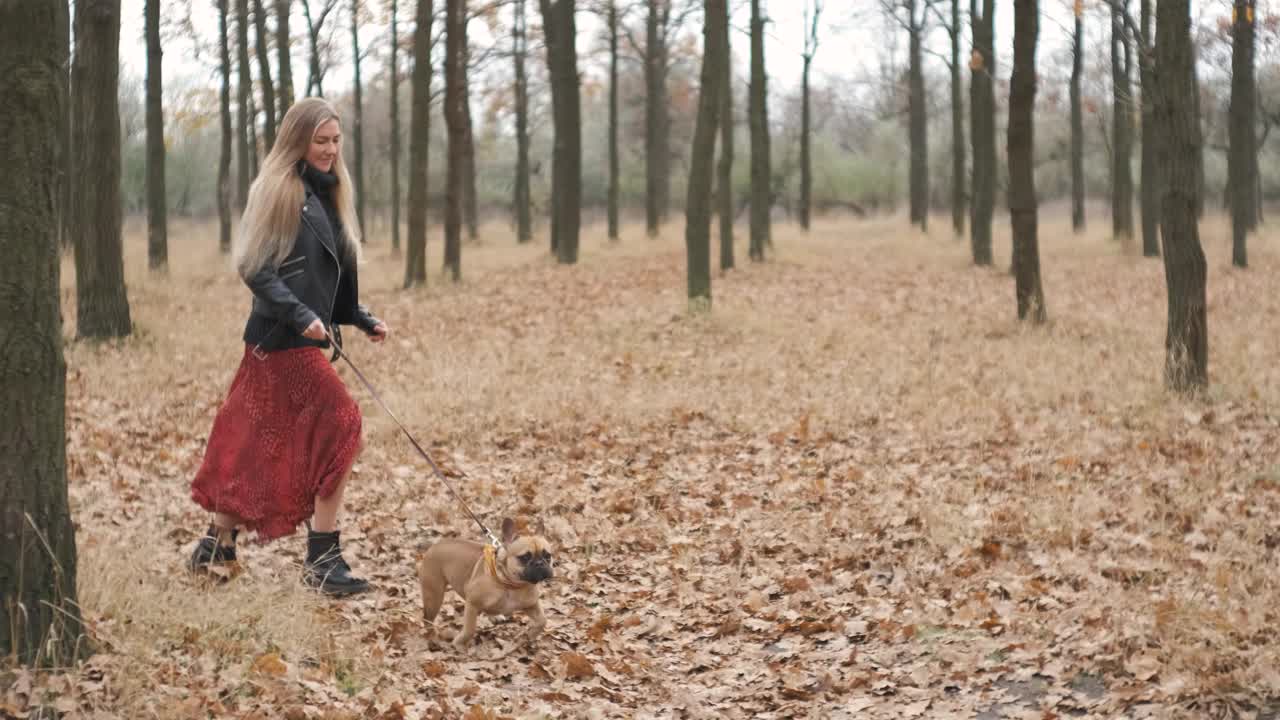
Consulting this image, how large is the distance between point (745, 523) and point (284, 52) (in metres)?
21.9

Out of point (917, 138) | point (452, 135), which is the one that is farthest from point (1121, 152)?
point (452, 135)

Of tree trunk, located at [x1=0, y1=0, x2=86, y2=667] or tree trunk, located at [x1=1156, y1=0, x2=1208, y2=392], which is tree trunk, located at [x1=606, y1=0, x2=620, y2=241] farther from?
tree trunk, located at [x1=0, y1=0, x2=86, y2=667]

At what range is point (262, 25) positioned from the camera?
25594 mm

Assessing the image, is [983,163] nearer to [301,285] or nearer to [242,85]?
[242,85]

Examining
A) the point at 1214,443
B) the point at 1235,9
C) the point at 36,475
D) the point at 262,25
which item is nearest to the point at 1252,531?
the point at 1214,443

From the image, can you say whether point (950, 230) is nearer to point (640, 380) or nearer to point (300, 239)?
point (640, 380)

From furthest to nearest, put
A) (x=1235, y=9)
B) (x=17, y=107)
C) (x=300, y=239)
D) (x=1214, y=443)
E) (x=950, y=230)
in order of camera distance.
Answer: (x=950, y=230) → (x=1235, y=9) → (x=1214, y=443) → (x=300, y=239) → (x=17, y=107)

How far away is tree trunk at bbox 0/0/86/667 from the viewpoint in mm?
4160

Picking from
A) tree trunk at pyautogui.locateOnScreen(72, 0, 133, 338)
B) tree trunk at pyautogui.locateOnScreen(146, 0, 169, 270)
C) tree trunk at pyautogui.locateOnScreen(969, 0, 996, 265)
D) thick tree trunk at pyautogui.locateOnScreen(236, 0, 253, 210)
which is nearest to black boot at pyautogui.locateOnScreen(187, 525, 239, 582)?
tree trunk at pyautogui.locateOnScreen(72, 0, 133, 338)

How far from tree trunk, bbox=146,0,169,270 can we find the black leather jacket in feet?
50.3

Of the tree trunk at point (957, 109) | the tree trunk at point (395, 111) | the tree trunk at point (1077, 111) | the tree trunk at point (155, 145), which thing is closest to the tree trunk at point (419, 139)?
the tree trunk at point (155, 145)

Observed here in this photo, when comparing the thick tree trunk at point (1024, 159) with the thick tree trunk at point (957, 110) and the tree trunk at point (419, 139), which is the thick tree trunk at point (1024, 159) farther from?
the thick tree trunk at point (957, 110)

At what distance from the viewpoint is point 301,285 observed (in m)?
5.95

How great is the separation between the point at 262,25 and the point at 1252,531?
2380 cm
